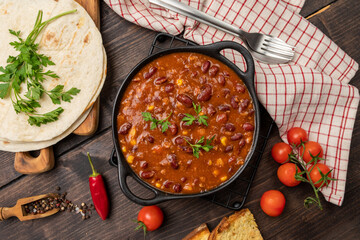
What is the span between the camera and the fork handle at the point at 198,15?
3334 millimetres

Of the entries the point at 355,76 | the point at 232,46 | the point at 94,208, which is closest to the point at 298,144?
the point at 355,76

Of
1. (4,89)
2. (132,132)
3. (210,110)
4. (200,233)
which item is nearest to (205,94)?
(210,110)

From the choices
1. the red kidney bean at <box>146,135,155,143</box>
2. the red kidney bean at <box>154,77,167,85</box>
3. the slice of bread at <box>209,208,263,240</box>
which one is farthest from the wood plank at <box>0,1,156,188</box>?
the slice of bread at <box>209,208,263,240</box>

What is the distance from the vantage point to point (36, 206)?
3.59 metres

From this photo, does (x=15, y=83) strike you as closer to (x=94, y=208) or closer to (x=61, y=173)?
(x=61, y=173)

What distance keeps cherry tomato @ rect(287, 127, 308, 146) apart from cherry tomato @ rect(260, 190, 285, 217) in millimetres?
580

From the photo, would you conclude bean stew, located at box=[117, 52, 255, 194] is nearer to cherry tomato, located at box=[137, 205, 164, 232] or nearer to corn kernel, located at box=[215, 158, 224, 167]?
corn kernel, located at box=[215, 158, 224, 167]

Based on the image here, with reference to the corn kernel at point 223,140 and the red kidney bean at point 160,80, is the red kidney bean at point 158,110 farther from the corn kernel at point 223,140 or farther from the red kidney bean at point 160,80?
the corn kernel at point 223,140

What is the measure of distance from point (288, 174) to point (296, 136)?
0.42 metres

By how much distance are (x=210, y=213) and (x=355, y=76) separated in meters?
2.32

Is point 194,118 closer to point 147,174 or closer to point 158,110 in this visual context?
point 158,110

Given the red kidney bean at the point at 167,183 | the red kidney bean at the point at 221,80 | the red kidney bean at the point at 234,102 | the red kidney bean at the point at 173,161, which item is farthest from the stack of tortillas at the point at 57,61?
the red kidney bean at the point at 234,102

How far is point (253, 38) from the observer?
3.35 m

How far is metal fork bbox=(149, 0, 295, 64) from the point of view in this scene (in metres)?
3.34
